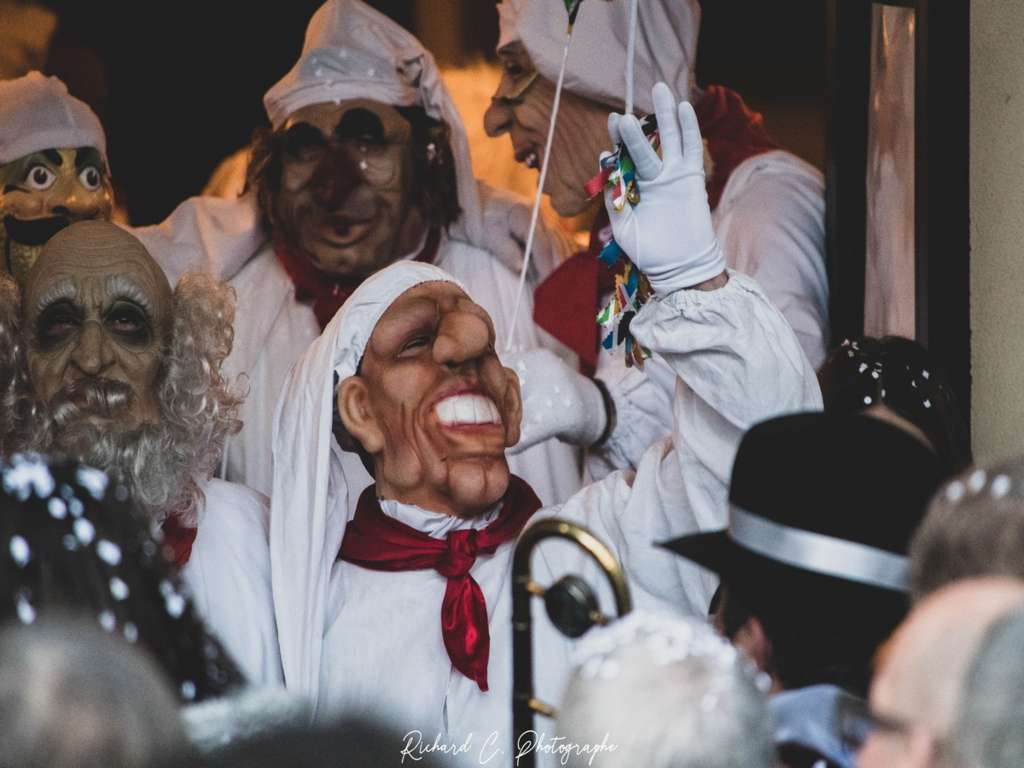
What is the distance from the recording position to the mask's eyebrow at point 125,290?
3.17 metres

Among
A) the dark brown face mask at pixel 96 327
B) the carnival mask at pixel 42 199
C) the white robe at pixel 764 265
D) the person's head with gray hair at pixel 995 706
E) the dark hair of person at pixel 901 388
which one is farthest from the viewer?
the carnival mask at pixel 42 199

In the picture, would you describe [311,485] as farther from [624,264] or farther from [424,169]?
[424,169]

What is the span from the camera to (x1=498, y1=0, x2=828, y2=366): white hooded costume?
380 centimetres

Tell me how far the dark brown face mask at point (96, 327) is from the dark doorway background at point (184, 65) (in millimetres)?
3288

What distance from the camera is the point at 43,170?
4.32 meters

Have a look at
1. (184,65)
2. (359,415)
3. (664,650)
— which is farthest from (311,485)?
(184,65)

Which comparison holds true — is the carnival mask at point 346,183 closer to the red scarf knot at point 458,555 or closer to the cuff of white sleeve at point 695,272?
the red scarf knot at point 458,555

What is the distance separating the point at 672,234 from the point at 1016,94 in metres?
0.81

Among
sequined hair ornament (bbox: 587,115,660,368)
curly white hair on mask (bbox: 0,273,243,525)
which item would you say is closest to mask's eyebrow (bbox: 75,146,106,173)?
curly white hair on mask (bbox: 0,273,243,525)

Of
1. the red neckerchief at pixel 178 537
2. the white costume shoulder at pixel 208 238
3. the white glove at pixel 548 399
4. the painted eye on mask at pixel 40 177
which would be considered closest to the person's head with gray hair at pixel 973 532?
the red neckerchief at pixel 178 537

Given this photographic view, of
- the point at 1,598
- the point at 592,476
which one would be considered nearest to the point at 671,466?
the point at 592,476

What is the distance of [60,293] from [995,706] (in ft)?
7.90

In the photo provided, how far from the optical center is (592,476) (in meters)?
3.85

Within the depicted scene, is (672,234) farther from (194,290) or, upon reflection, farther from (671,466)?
(194,290)
